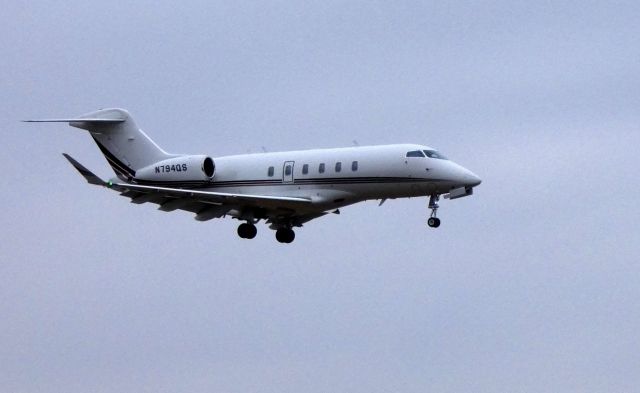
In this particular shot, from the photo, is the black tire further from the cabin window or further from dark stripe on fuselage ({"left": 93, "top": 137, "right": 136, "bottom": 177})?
the cabin window

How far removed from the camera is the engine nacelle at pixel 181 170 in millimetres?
47312

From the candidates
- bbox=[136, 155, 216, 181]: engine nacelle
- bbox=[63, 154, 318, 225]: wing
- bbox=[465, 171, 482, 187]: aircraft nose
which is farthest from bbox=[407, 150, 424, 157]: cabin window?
bbox=[136, 155, 216, 181]: engine nacelle

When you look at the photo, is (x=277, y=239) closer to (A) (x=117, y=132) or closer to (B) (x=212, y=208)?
(B) (x=212, y=208)

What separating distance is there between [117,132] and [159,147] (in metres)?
1.82

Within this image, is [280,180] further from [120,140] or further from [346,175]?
[120,140]

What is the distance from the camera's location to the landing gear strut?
139 ft

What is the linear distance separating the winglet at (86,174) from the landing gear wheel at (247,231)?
20.1 ft

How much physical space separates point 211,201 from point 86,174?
4.92m

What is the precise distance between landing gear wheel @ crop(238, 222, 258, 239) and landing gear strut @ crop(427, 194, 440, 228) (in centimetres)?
677

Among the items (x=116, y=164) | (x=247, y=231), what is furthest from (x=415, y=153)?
(x=116, y=164)

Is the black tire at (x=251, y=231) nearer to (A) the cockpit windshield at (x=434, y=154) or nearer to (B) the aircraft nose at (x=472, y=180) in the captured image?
(A) the cockpit windshield at (x=434, y=154)

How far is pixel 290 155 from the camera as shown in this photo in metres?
45.5

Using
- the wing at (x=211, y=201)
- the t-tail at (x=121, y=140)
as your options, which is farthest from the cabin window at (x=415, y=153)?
the t-tail at (x=121, y=140)

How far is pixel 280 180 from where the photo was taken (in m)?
45.3
